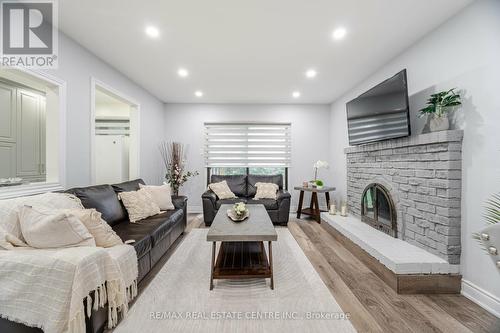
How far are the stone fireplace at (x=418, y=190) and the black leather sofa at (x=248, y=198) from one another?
53.3 inches

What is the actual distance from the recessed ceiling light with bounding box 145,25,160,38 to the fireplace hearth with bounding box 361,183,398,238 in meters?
3.40

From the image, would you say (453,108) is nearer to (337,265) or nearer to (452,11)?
(452,11)

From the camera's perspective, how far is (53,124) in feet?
7.72

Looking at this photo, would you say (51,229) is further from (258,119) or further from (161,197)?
(258,119)

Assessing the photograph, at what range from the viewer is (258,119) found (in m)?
5.07

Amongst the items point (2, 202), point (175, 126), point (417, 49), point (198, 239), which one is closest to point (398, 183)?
point (417, 49)

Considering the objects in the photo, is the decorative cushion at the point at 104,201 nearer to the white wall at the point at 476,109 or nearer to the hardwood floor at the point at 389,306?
the hardwood floor at the point at 389,306

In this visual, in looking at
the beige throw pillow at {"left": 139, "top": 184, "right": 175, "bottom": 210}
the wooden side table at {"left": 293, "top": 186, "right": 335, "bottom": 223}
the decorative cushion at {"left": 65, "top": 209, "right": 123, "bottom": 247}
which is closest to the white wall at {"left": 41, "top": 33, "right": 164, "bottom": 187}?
the beige throw pillow at {"left": 139, "top": 184, "right": 175, "bottom": 210}

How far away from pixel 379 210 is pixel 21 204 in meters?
3.87

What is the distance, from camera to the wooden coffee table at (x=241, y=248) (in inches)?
78.2

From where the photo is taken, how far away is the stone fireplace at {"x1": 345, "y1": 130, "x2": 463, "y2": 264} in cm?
201

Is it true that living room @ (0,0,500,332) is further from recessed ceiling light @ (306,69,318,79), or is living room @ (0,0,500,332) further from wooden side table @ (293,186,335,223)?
wooden side table @ (293,186,335,223)

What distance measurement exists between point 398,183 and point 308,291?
177 centimetres

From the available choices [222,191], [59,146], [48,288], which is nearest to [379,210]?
[222,191]
